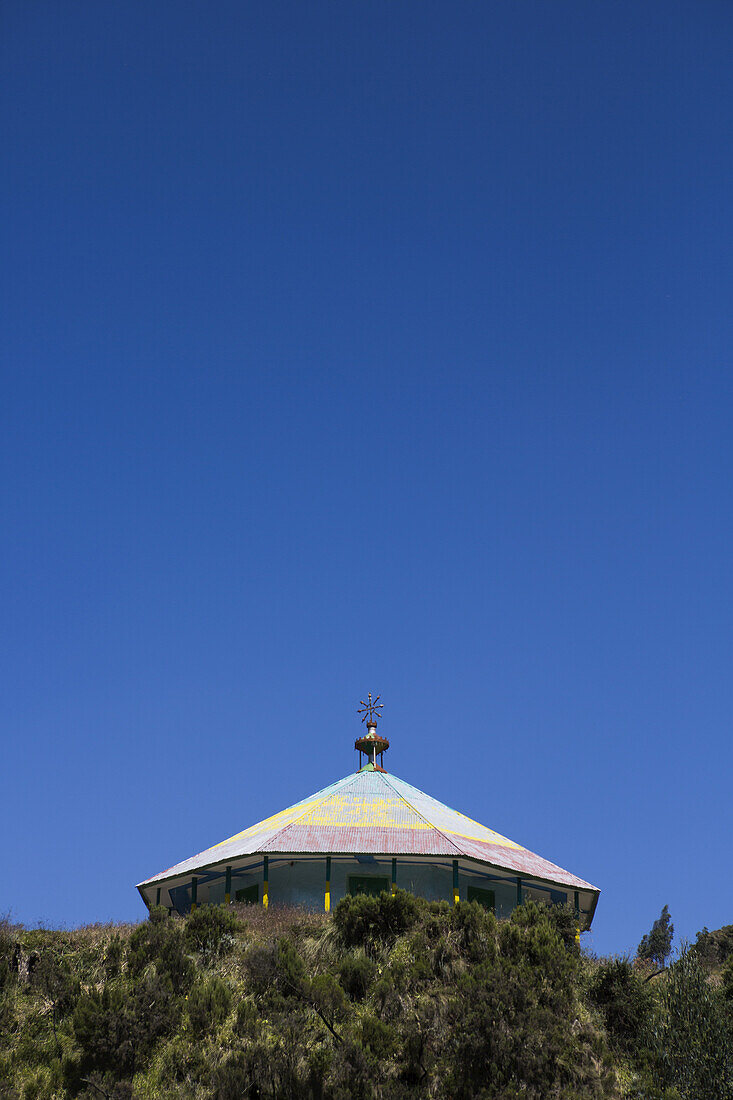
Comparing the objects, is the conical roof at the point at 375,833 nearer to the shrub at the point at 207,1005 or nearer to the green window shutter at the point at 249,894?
→ the green window shutter at the point at 249,894

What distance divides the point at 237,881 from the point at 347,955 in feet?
31.6

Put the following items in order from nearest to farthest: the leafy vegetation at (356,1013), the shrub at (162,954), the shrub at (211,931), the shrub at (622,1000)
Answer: the leafy vegetation at (356,1013) → the shrub at (622,1000) → the shrub at (162,954) → the shrub at (211,931)

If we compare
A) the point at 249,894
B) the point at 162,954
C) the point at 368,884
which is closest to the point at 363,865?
the point at 368,884

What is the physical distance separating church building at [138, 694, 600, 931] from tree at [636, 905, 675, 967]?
9108 mm

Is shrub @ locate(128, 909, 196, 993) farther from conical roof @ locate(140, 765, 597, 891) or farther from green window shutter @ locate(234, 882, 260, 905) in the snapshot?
green window shutter @ locate(234, 882, 260, 905)

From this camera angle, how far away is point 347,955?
97.8 feet

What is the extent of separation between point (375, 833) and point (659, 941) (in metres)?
18.8

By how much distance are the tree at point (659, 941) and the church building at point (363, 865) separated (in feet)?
29.9

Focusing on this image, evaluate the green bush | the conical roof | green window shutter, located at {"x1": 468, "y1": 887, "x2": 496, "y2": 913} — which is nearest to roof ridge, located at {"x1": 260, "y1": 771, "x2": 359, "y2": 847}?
the conical roof

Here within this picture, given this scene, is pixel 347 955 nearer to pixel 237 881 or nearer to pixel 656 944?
pixel 237 881

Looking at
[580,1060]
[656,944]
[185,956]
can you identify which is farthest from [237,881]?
[656,944]

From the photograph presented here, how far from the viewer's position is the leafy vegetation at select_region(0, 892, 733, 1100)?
25031 mm

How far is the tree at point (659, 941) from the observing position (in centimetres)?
4662

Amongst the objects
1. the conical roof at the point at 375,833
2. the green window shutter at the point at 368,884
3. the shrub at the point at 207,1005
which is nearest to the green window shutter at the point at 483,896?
the conical roof at the point at 375,833
